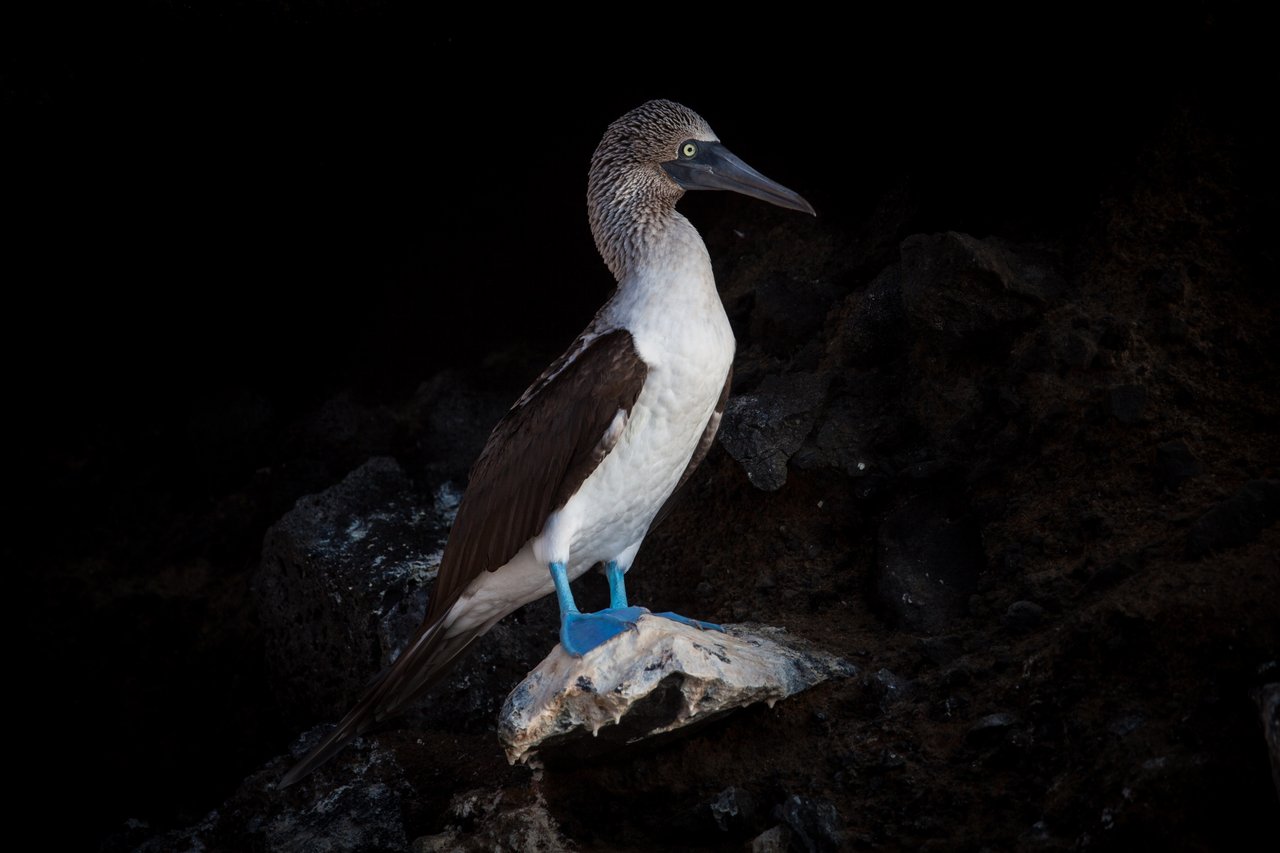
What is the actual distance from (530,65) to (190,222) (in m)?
1.95

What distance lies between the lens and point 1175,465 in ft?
12.1

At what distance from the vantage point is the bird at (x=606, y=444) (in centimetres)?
376

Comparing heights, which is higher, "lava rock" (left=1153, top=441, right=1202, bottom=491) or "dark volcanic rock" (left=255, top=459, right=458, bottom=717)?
"lava rock" (left=1153, top=441, right=1202, bottom=491)

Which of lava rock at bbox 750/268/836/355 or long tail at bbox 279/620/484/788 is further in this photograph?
lava rock at bbox 750/268/836/355

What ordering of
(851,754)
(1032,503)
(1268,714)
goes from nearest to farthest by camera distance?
(1268,714) < (851,754) < (1032,503)

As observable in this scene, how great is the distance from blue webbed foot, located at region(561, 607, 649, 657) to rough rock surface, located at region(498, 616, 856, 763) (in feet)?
0.10

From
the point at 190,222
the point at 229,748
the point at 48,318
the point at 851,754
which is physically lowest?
the point at 229,748

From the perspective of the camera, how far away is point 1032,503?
4.00 metres

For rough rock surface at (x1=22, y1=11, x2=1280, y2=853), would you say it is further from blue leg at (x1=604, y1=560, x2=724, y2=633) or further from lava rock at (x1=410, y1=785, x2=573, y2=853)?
blue leg at (x1=604, y1=560, x2=724, y2=633)

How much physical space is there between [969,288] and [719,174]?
1.09 meters

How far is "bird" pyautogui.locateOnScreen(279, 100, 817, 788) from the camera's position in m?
3.76

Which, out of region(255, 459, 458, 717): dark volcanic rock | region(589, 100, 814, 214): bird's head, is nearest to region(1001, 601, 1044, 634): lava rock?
region(589, 100, 814, 214): bird's head

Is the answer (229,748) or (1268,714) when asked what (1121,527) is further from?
(229,748)

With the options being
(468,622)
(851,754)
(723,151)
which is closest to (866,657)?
(851,754)
